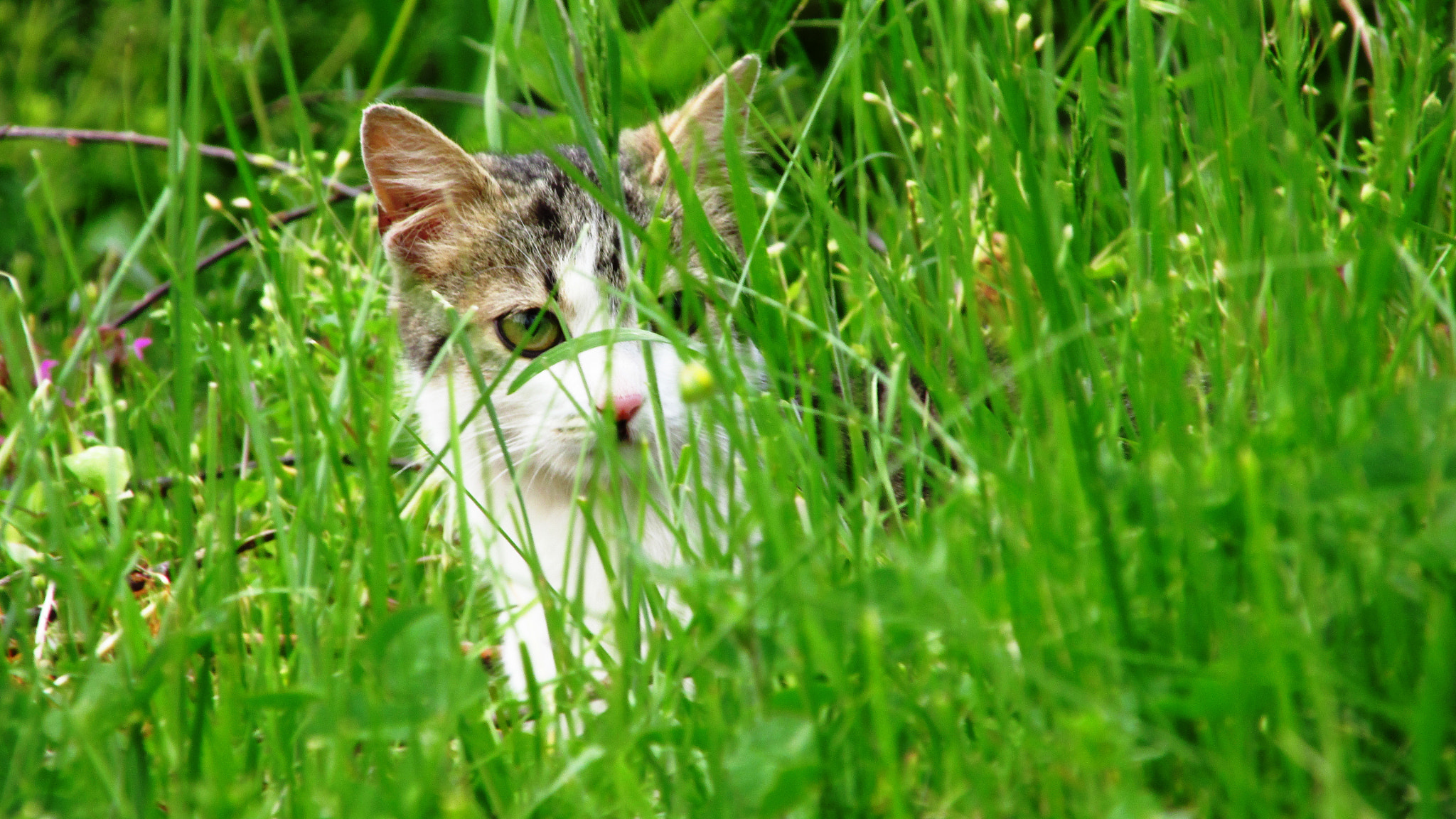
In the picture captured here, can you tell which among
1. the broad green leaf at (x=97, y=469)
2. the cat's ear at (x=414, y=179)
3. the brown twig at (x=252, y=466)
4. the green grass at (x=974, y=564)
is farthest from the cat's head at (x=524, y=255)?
the broad green leaf at (x=97, y=469)

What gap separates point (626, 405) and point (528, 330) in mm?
301

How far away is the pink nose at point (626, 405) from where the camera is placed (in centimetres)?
148

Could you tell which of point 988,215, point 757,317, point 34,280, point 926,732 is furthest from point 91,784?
point 34,280

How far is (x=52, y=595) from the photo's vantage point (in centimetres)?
127

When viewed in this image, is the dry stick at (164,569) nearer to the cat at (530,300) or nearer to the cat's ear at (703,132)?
the cat at (530,300)

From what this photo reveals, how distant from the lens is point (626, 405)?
148 cm

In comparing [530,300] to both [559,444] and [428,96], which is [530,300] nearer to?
[559,444]

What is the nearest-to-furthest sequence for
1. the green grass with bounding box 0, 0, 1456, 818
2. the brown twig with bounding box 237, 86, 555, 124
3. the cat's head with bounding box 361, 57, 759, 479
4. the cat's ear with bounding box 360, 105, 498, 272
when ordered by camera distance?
the green grass with bounding box 0, 0, 1456, 818 → the cat's head with bounding box 361, 57, 759, 479 → the cat's ear with bounding box 360, 105, 498, 272 → the brown twig with bounding box 237, 86, 555, 124

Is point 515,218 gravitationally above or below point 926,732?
above

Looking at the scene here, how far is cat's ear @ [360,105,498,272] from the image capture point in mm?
1706

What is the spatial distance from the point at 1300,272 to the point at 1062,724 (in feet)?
1.42

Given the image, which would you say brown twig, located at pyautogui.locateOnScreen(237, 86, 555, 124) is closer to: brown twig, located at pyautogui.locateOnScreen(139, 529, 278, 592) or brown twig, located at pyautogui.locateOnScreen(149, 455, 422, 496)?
brown twig, located at pyautogui.locateOnScreen(149, 455, 422, 496)

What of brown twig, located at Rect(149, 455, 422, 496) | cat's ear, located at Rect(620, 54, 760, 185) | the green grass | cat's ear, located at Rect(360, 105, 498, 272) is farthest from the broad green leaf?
cat's ear, located at Rect(620, 54, 760, 185)

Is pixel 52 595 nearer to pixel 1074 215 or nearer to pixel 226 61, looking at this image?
pixel 1074 215
